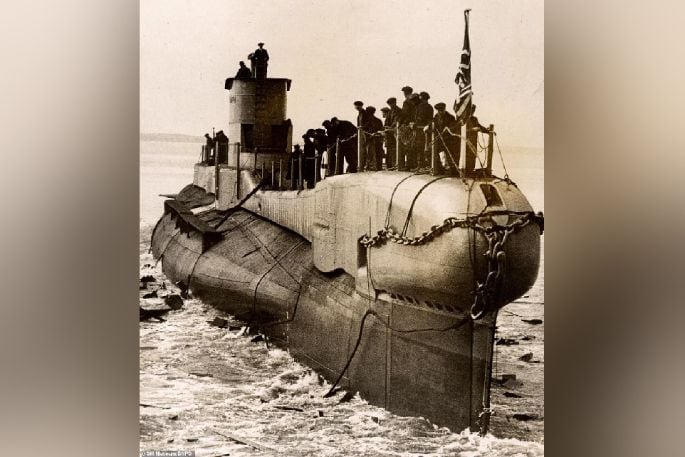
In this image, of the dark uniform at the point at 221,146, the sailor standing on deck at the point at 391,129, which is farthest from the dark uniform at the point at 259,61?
the sailor standing on deck at the point at 391,129

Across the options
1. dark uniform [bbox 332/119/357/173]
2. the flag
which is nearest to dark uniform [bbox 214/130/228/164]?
dark uniform [bbox 332/119/357/173]

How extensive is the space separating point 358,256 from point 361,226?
0.41 ft

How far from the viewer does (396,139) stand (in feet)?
8.79

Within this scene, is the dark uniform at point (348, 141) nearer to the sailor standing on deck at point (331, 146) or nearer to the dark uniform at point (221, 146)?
the sailor standing on deck at point (331, 146)

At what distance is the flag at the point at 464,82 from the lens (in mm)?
2611

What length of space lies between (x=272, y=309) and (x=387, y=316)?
1.64ft

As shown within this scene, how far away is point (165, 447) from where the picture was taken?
2625mm

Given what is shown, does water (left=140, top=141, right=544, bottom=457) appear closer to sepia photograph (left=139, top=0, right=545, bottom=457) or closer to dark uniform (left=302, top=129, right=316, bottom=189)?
sepia photograph (left=139, top=0, right=545, bottom=457)

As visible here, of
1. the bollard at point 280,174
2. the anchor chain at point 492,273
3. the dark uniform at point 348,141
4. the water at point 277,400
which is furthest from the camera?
the bollard at point 280,174

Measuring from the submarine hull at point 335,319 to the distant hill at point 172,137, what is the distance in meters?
0.26

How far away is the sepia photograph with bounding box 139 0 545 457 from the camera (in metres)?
2.55

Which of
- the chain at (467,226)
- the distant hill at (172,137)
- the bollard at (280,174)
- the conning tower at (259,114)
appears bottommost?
the chain at (467,226)
